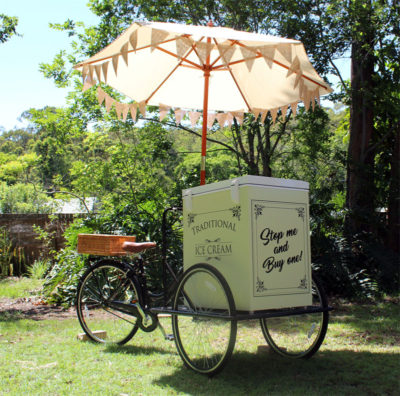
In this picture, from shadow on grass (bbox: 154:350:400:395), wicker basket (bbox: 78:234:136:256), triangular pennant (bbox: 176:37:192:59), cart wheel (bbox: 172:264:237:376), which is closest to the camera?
shadow on grass (bbox: 154:350:400:395)

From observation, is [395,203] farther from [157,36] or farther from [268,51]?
[157,36]

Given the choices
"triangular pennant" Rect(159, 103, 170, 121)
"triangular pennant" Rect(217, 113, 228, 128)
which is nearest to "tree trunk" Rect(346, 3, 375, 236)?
"triangular pennant" Rect(217, 113, 228, 128)

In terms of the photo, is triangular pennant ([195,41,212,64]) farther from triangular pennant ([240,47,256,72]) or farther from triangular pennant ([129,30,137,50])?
triangular pennant ([129,30,137,50])

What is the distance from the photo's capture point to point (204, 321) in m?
3.43

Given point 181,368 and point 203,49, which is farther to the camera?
point 203,49

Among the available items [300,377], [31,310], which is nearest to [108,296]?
[300,377]

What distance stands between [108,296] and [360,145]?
18.0 feet

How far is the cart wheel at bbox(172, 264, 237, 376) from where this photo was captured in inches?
124

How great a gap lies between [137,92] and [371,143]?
469cm

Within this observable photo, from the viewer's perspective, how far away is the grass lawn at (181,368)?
3.01m

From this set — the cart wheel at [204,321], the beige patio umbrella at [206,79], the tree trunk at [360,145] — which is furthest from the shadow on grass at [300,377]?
the tree trunk at [360,145]

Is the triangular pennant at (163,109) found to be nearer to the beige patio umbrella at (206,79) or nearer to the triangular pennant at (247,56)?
the beige patio umbrella at (206,79)

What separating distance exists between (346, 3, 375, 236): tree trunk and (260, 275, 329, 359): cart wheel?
3.92m

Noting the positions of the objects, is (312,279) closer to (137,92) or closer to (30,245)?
(137,92)
